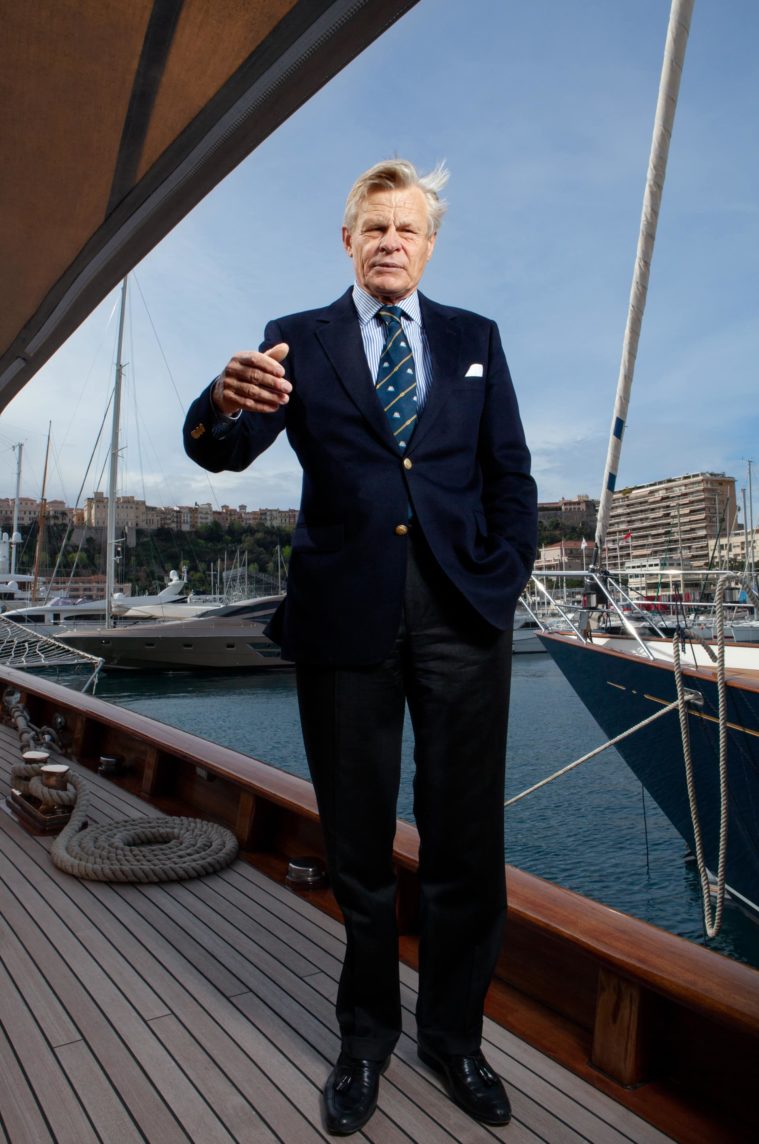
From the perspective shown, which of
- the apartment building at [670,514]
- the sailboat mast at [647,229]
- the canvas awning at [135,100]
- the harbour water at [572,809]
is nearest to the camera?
the canvas awning at [135,100]

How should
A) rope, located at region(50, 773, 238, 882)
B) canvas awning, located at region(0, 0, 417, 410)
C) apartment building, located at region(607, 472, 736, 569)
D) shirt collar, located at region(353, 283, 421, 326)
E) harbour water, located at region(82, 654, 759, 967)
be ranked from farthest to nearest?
apartment building, located at region(607, 472, 736, 569)
harbour water, located at region(82, 654, 759, 967)
rope, located at region(50, 773, 238, 882)
canvas awning, located at region(0, 0, 417, 410)
shirt collar, located at region(353, 283, 421, 326)

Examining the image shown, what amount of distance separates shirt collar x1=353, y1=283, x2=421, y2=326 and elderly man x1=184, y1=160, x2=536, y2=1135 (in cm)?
3

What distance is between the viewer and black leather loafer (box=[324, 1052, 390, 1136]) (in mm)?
1027

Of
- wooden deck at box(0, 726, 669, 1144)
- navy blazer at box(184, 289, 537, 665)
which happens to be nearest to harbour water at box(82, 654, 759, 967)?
wooden deck at box(0, 726, 669, 1144)

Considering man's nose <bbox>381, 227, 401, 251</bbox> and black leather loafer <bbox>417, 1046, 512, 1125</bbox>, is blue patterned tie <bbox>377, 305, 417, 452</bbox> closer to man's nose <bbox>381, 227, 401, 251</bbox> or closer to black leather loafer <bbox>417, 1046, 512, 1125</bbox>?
man's nose <bbox>381, 227, 401, 251</bbox>

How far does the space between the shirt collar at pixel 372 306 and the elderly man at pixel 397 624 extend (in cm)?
3

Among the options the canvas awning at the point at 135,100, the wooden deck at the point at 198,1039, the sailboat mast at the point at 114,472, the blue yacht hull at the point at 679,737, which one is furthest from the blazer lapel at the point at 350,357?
the sailboat mast at the point at 114,472

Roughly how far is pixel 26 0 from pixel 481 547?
3.92ft

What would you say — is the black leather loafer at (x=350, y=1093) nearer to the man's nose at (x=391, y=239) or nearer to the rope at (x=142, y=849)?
the rope at (x=142, y=849)

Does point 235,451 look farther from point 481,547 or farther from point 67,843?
point 67,843

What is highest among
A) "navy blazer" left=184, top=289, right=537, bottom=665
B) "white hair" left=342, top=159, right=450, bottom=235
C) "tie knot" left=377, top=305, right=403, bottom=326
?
"white hair" left=342, top=159, right=450, bottom=235

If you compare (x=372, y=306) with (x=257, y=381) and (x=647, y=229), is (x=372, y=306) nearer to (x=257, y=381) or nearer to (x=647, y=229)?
(x=257, y=381)

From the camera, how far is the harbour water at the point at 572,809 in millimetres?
4977

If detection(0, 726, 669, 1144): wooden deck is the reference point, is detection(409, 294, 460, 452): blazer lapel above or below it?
above
